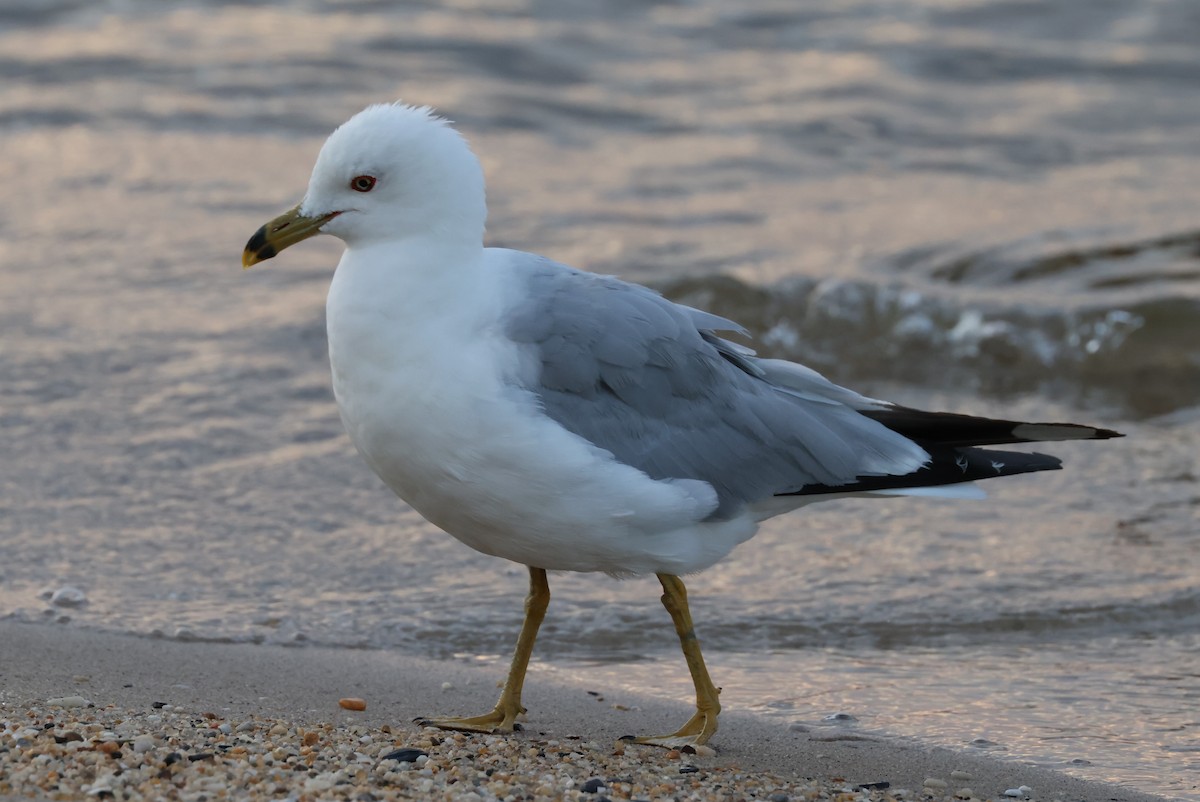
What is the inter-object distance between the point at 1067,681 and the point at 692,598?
148cm

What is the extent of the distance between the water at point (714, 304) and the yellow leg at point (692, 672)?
0.44 meters

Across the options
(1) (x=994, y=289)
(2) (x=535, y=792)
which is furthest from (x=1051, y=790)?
(1) (x=994, y=289)

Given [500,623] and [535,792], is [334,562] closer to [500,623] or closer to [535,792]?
[500,623]

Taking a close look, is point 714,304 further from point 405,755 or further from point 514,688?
point 405,755

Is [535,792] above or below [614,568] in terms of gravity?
below

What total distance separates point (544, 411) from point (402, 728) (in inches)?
43.8

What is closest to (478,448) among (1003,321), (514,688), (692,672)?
(514,688)

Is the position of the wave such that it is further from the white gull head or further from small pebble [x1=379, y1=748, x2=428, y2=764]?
small pebble [x1=379, y1=748, x2=428, y2=764]

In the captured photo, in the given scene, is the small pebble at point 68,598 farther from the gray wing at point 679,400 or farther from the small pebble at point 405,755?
the gray wing at point 679,400

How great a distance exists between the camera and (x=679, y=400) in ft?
15.5

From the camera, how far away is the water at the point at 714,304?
19.2ft

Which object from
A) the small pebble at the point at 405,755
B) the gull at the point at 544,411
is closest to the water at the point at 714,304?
the gull at the point at 544,411

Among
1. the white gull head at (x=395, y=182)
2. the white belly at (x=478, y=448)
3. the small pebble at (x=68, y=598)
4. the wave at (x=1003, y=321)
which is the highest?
the wave at (x=1003, y=321)

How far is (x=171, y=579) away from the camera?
615 centimetres
